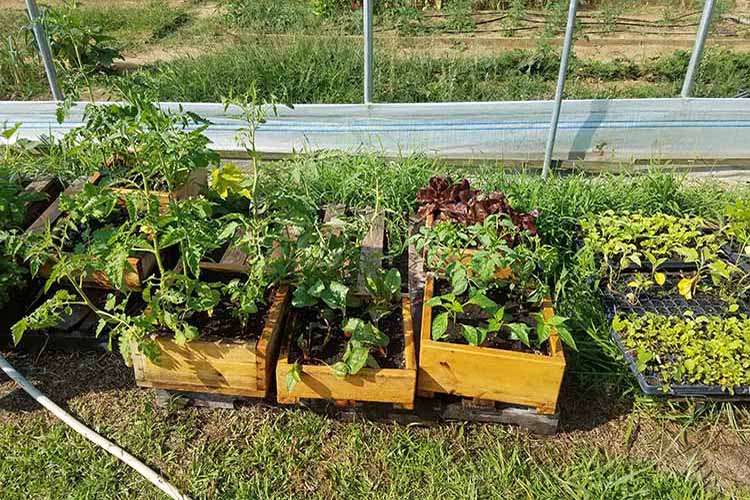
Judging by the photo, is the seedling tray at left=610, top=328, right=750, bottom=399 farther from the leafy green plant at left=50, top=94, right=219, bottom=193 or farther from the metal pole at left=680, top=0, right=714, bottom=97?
the metal pole at left=680, top=0, right=714, bottom=97

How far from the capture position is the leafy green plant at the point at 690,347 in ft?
7.34

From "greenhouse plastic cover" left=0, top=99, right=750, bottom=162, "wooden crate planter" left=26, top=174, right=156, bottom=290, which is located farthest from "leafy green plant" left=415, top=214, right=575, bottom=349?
"greenhouse plastic cover" left=0, top=99, right=750, bottom=162

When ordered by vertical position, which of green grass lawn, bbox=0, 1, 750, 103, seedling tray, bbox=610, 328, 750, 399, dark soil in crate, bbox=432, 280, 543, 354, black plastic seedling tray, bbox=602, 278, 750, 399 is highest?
green grass lawn, bbox=0, 1, 750, 103

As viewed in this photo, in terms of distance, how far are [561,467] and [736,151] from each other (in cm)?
261

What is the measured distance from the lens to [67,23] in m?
2.95

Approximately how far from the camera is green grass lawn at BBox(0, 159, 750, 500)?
2.10m


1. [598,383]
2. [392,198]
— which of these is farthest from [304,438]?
[392,198]

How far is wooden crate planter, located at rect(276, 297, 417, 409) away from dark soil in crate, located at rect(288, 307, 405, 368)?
0.06 meters

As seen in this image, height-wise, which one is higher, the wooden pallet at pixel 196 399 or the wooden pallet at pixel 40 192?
the wooden pallet at pixel 40 192

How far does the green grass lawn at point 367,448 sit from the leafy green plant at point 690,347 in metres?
0.15

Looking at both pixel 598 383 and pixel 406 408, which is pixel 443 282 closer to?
pixel 406 408

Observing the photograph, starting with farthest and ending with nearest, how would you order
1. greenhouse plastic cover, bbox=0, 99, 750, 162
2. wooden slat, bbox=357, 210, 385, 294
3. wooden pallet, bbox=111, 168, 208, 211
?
greenhouse plastic cover, bbox=0, 99, 750, 162, wooden pallet, bbox=111, 168, 208, 211, wooden slat, bbox=357, 210, 385, 294

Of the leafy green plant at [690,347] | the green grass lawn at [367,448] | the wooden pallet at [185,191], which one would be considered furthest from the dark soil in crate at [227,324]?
the leafy green plant at [690,347]

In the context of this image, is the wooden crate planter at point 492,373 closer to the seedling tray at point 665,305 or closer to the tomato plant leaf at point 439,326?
the tomato plant leaf at point 439,326
